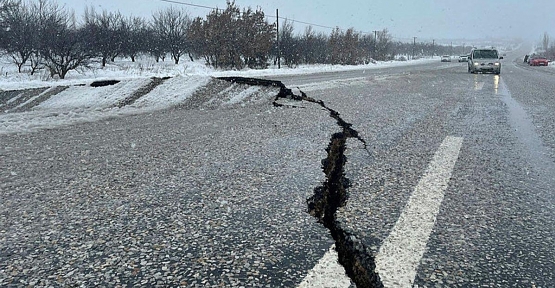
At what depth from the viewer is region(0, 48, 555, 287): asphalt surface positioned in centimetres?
165

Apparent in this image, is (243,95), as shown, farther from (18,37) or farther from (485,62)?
(18,37)

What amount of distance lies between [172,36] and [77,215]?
151ft

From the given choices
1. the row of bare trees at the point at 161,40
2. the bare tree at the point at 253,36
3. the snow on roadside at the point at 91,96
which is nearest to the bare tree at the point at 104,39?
the row of bare trees at the point at 161,40

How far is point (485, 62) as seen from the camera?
62.1 feet

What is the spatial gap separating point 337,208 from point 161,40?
45902 mm

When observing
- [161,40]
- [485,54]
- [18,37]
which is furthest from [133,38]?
[485,54]

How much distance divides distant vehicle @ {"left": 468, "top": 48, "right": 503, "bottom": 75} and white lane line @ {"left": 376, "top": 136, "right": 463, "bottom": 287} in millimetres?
18420

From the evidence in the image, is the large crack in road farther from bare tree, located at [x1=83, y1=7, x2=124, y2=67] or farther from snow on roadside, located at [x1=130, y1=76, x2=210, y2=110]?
bare tree, located at [x1=83, y1=7, x2=124, y2=67]

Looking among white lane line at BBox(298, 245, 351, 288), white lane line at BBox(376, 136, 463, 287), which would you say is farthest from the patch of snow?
white lane line at BBox(298, 245, 351, 288)

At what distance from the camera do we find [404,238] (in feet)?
6.27

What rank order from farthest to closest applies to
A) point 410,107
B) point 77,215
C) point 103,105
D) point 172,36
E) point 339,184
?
1. point 172,36
2. point 103,105
3. point 410,107
4. point 339,184
5. point 77,215

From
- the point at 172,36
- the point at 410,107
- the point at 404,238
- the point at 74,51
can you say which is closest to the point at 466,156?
the point at 404,238

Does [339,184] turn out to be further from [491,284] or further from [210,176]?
[491,284]

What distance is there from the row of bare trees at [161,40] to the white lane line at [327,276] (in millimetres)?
18207
